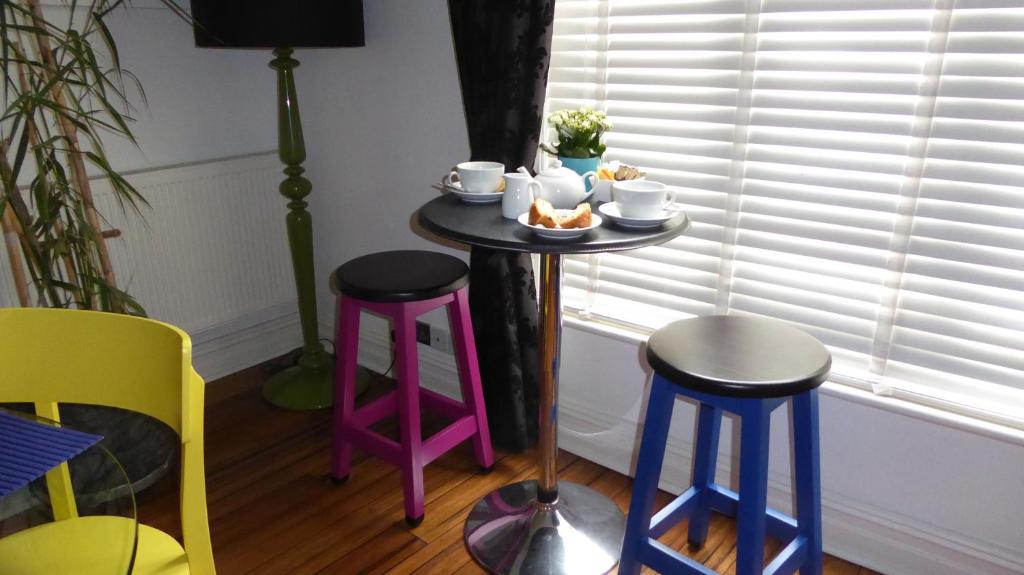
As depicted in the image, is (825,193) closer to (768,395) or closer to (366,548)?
(768,395)

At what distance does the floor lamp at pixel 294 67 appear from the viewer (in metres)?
2.15

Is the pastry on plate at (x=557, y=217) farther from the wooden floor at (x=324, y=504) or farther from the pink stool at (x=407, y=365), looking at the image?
the wooden floor at (x=324, y=504)

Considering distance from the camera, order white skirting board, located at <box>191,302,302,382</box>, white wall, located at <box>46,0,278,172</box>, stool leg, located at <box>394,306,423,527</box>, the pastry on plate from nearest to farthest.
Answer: the pastry on plate → stool leg, located at <box>394,306,423,527</box> → white wall, located at <box>46,0,278,172</box> → white skirting board, located at <box>191,302,302,382</box>

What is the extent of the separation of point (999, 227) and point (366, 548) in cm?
173

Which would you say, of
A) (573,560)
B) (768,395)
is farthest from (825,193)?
(573,560)

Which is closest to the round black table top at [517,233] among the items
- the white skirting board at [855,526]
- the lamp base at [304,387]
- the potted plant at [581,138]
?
the potted plant at [581,138]

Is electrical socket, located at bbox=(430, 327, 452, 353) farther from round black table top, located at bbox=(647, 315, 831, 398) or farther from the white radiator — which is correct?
round black table top, located at bbox=(647, 315, 831, 398)

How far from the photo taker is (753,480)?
143 centimetres

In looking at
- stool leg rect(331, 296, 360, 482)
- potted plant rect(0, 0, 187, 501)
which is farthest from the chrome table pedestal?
potted plant rect(0, 0, 187, 501)

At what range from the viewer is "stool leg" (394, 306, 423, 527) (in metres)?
1.97

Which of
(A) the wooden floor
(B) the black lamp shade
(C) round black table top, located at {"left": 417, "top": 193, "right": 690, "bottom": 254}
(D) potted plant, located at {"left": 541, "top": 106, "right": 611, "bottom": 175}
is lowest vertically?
(A) the wooden floor

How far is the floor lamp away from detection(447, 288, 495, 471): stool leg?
2.41ft

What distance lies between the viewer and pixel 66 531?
1131 mm

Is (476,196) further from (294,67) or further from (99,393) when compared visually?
(294,67)
